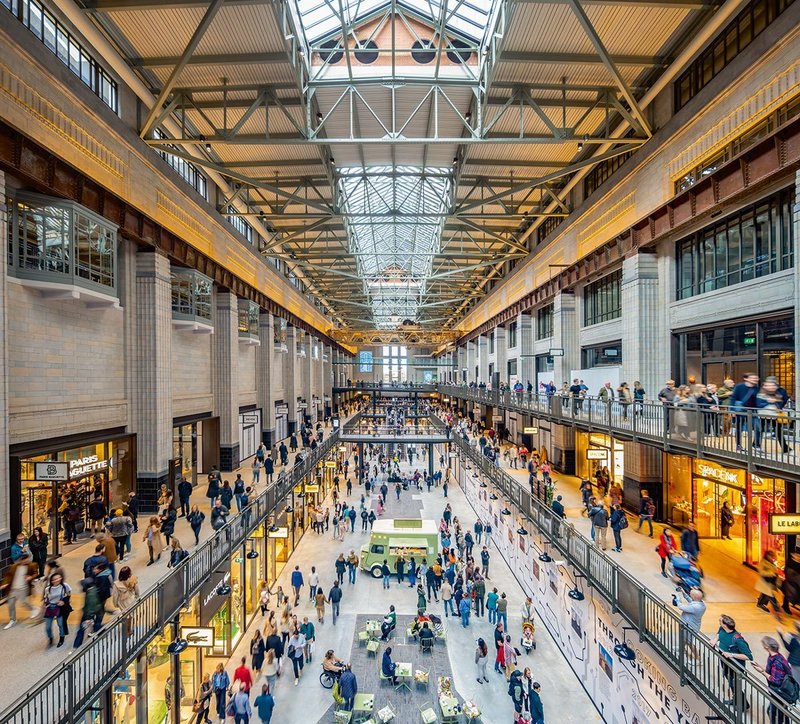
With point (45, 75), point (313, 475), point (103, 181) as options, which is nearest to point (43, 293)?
point (103, 181)

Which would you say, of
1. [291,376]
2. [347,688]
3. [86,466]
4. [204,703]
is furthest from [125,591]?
[291,376]

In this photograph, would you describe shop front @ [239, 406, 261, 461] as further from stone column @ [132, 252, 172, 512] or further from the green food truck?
the green food truck

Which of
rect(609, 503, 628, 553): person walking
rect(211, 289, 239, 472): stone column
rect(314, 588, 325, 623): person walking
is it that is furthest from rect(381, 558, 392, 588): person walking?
rect(609, 503, 628, 553): person walking

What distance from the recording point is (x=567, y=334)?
74.4 feet

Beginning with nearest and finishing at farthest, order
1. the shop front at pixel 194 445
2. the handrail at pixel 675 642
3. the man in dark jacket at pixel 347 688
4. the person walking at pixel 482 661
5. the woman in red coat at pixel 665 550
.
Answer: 1. the handrail at pixel 675 642
2. the woman in red coat at pixel 665 550
3. the man in dark jacket at pixel 347 688
4. the person walking at pixel 482 661
5. the shop front at pixel 194 445

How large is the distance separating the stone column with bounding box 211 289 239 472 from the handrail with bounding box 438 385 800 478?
15029mm

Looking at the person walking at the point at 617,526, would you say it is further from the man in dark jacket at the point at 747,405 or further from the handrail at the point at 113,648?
the handrail at the point at 113,648

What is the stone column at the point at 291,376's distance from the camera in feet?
111

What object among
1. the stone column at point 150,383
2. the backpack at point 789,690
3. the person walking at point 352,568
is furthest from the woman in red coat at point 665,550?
the stone column at point 150,383

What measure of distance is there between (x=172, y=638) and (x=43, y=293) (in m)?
8.39

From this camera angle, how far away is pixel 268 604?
52.2 ft

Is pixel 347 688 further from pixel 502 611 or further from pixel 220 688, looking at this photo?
pixel 502 611

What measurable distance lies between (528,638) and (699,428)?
8509 mm

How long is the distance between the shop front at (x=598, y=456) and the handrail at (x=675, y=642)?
593 cm
